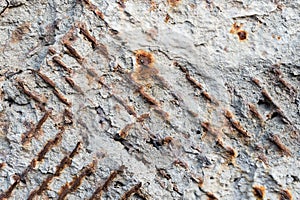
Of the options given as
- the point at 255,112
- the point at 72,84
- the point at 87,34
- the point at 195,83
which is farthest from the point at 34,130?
the point at 255,112

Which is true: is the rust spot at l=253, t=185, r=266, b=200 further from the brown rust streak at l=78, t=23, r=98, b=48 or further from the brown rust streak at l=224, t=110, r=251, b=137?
the brown rust streak at l=78, t=23, r=98, b=48

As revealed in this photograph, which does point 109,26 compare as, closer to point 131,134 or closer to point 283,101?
point 131,134

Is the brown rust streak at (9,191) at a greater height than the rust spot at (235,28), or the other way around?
the rust spot at (235,28)

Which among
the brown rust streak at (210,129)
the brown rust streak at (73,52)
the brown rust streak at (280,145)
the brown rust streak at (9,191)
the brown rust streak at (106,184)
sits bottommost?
the brown rust streak at (9,191)

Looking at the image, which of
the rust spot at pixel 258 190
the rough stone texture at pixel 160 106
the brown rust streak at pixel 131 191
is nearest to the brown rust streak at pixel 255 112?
the rough stone texture at pixel 160 106

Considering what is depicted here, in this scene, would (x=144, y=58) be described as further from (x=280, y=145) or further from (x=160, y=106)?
(x=280, y=145)

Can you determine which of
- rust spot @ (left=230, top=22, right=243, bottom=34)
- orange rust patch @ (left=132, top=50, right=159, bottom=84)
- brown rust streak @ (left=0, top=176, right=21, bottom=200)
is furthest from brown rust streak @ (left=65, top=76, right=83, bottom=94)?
rust spot @ (left=230, top=22, right=243, bottom=34)

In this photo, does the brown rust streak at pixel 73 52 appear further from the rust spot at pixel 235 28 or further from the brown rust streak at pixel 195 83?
the rust spot at pixel 235 28
